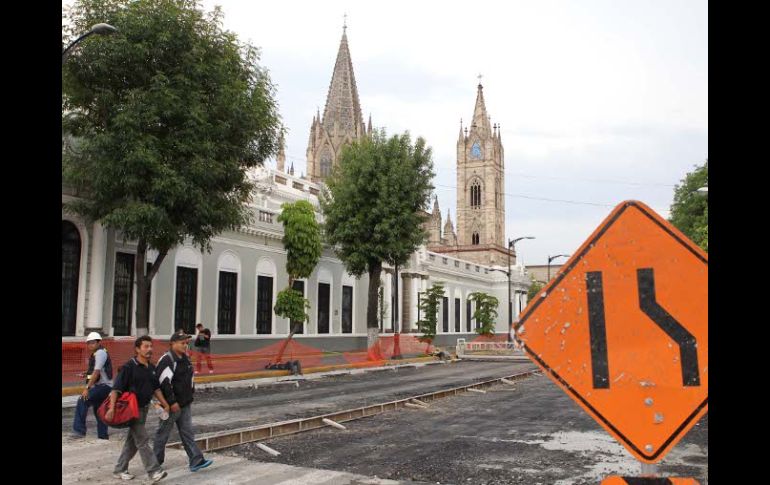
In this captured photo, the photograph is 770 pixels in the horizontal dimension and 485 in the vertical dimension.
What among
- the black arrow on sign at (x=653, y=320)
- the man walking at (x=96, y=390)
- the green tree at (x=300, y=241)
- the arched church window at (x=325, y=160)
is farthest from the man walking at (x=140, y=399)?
the arched church window at (x=325, y=160)

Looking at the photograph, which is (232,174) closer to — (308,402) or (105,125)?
(105,125)

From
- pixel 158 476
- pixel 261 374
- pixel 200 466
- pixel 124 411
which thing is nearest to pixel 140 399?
pixel 124 411

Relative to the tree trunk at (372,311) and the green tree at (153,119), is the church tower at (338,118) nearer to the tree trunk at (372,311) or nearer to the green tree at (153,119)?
the tree trunk at (372,311)

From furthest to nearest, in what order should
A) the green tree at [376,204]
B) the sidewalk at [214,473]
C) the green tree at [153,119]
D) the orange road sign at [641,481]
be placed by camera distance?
1. the green tree at [376,204]
2. the green tree at [153,119]
3. the sidewalk at [214,473]
4. the orange road sign at [641,481]

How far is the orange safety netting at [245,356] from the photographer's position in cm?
1955

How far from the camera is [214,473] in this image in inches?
328

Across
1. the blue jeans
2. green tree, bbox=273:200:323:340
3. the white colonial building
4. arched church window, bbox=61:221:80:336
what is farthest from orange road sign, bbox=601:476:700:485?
green tree, bbox=273:200:323:340

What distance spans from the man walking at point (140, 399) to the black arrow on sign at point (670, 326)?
259 inches

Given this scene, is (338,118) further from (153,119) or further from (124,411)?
(124,411)

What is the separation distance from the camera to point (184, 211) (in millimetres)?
20938

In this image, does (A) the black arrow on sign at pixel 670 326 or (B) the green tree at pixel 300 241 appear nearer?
(A) the black arrow on sign at pixel 670 326

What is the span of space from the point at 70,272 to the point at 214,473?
53.3 feet

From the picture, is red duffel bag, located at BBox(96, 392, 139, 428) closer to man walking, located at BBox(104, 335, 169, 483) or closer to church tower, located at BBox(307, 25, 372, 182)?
man walking, located at BBox(104, 335, 169, 483)
